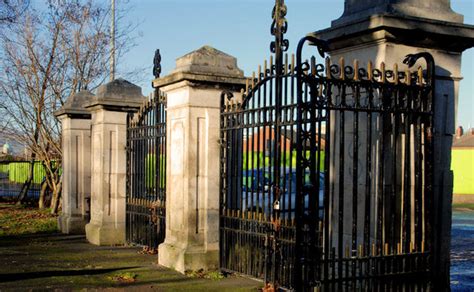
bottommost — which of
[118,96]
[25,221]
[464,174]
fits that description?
[25,221]

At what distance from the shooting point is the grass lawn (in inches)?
573

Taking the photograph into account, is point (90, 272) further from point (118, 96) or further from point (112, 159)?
point (118, 96)

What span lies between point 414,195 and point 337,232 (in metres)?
0.89

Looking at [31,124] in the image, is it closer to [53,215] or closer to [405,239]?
[53,215]

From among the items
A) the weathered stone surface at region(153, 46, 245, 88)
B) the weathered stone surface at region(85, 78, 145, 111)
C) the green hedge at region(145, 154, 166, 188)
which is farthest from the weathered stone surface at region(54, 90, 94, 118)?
the weathered stone surface at region(153, 46, 245, 88)

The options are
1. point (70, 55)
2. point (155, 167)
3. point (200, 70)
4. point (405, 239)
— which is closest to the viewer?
point (405, 239)

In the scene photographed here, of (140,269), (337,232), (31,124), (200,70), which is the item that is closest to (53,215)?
(31,124)

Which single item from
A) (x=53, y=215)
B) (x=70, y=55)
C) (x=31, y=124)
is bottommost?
(x=53, y=215)

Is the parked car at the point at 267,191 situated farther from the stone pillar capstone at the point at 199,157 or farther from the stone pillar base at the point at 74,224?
the stone pillar base at the point at 74,224

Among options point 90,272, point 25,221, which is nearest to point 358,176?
point 90,272

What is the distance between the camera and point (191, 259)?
8.98 m

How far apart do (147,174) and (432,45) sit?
611 centimetres

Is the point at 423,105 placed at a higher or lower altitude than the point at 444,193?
higher

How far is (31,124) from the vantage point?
19391 millimetres
